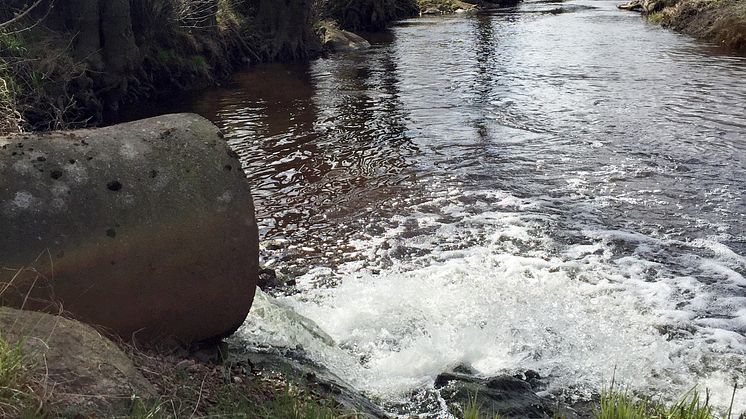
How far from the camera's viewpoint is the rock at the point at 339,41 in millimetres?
25206

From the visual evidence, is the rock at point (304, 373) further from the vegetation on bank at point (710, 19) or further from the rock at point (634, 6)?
the rock at point (634, 6)

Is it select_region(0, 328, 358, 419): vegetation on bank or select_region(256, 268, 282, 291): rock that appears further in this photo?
select_region(256, 268, 282, 291): rock

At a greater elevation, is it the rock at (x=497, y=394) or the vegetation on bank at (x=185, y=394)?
the vegetation on bank at (x=185, y=394)

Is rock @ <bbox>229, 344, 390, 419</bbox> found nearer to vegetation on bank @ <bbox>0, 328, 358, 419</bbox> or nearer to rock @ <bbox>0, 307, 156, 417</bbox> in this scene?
vegetation on bank @ <bbox>0, 328, 358, 419</bbox>

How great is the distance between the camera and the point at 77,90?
12.9m

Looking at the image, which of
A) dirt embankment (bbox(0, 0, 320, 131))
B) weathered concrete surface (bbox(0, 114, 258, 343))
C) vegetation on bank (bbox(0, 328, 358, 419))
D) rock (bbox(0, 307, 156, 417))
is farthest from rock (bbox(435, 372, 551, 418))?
dirt embankment (bbox(0, 0, 320, 131))

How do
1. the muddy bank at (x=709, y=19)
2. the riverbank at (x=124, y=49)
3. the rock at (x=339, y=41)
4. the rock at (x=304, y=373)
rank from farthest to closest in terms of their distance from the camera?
1. the rock at (x=339, y=41)
2. the muddy bank at (x=709, y=19)
3. the riverbank at (x=124, y=49)
4. the rock at (x=304, y=373)

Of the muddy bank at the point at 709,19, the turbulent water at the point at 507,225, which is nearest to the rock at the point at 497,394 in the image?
the turbulent water at the point at 507,225

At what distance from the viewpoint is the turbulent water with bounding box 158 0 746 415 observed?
5.51 metres

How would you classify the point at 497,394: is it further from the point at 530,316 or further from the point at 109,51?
the point at 109,51

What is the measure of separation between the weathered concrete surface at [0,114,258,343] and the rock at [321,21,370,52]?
20.7 m

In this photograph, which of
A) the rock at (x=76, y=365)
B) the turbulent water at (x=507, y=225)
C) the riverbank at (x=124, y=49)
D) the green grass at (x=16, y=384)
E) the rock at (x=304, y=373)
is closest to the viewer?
the green grass at (x=16, y=384)

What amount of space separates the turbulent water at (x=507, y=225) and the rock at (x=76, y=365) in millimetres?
1982

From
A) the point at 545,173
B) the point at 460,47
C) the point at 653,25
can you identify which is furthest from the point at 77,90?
the point at 653,25
